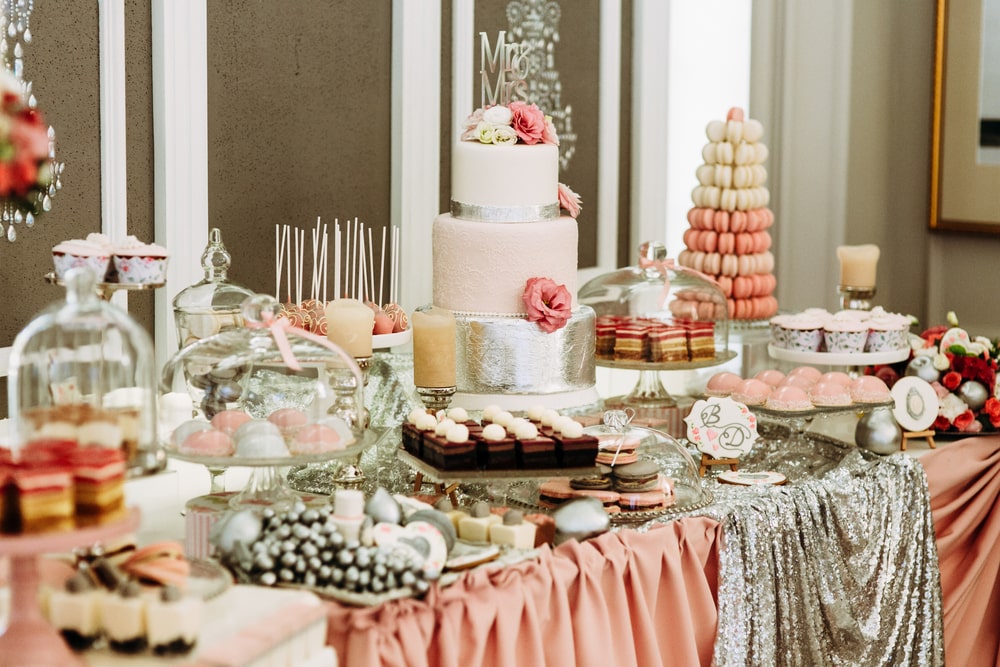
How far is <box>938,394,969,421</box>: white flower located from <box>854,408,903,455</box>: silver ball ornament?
316mm

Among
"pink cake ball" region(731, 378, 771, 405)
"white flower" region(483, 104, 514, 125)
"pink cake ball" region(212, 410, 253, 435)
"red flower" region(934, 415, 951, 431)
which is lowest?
"red flower" region(934, 415, 951, 431)

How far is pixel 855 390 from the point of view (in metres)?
2.58

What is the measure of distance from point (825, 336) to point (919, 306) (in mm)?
1914

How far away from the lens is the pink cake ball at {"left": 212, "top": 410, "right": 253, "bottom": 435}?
6.04 ft

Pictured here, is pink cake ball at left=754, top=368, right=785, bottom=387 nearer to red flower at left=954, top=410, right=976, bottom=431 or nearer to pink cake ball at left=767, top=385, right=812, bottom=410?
pink cake ball at left=767, top=385, right=812, bottom=410

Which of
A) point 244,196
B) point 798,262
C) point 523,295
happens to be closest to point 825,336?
point 523,295

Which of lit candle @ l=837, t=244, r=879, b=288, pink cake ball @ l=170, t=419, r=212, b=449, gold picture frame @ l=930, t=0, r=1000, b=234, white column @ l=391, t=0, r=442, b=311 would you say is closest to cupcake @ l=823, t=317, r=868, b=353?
lit candle @ l=837, t=244, r=879, b=288

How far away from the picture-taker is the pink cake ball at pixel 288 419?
71.6 inches

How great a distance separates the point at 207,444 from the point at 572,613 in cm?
59

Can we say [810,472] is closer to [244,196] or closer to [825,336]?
[825,336]

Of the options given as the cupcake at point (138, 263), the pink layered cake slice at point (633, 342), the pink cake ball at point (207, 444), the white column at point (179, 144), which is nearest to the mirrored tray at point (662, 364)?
the pink layered cake slice at point (633, 342)

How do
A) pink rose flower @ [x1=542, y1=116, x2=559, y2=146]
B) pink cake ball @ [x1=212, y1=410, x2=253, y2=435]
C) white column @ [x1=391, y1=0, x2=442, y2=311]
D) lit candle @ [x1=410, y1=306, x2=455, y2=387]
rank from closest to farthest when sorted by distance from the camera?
pink cake ball @ [x1=212, y1=410, x2=253, y2=435]
lit candle @ [x1=410, y1=306, x2=455, y2=387]
pink rose flower @ [x1=542, y1=116, x2=559, y2=146]
white column @ [x1=391, y1=0, x2=442, y2=311]

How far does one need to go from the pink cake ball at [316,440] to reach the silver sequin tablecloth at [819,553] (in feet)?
1.29

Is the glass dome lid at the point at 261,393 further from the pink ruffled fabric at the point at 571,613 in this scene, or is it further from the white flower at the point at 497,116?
the white flower at the point at 497,116
